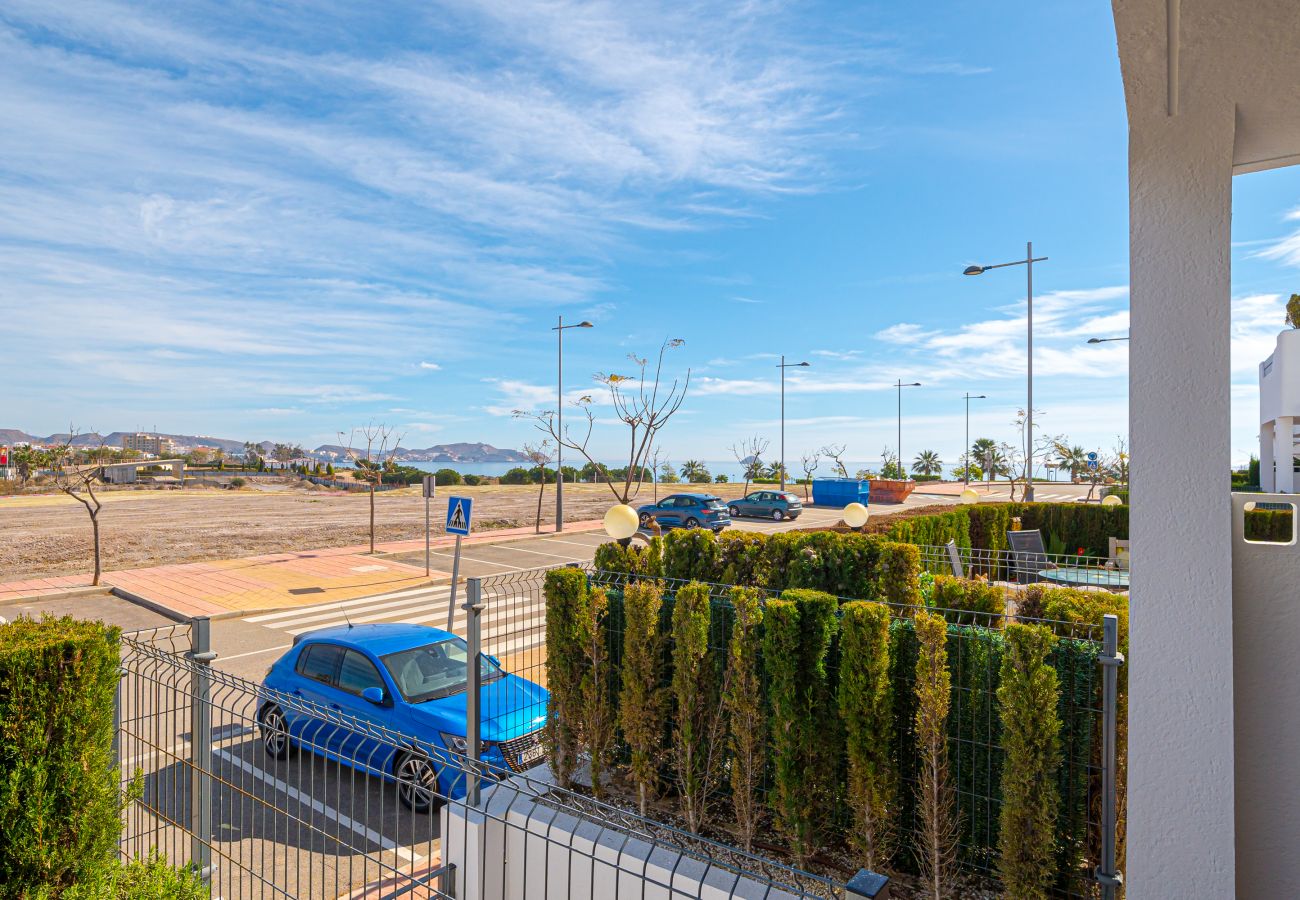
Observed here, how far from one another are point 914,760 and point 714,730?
1.24m

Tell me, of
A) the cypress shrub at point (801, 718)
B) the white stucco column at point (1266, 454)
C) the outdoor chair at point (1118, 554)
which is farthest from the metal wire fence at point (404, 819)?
the white stucco column at point (1266, 454)

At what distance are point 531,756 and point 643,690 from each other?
1956 mm

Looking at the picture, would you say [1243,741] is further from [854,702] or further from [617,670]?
[617,670]

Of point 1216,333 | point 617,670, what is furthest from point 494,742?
point 1216,333

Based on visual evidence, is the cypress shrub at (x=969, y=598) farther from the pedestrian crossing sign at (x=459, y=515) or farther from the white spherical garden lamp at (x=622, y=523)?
the pedestrian crossing sign at (x=459, y=515)

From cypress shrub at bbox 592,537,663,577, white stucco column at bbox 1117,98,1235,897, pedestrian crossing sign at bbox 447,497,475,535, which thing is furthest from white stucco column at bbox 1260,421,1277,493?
white stucco column at bbox 1117,98,1235,897

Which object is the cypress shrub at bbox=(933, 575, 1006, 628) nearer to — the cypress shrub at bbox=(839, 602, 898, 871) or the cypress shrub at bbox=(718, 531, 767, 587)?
the cypress shrub at bbox=(839, 602, 898, 871)

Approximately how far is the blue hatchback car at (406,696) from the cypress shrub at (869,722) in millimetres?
3055

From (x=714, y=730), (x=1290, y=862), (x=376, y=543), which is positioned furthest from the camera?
(x=376, y=543)

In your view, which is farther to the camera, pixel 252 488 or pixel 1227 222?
pixel 252 488

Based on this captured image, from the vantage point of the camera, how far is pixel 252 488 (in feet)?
187

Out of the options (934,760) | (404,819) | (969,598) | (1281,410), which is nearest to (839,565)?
(969,598)

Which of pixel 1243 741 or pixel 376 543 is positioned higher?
pixel 1243 741

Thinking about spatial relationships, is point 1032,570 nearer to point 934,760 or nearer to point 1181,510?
point 934,760
